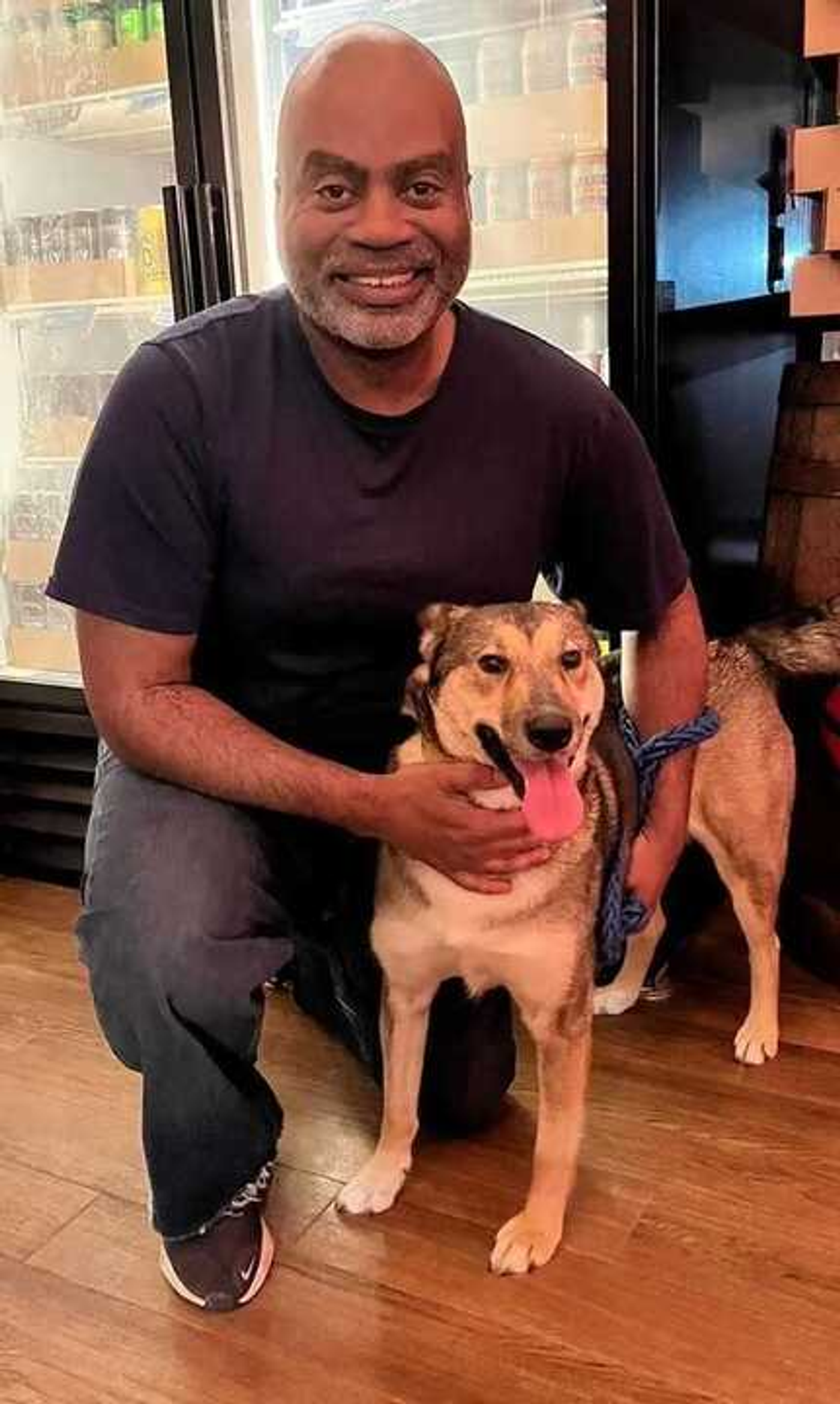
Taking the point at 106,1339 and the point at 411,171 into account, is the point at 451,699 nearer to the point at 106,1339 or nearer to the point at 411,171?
the point at 411,171

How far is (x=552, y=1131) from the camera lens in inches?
65.0

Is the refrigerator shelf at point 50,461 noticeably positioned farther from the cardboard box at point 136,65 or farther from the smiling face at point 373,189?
the smiling face at point 373,189

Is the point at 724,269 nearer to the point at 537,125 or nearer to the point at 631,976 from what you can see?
the point at 537,125

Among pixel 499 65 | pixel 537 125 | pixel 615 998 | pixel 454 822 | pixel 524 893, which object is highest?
pixel 499 65

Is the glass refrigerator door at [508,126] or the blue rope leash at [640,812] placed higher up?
the glass refrigerator door at [508,126]

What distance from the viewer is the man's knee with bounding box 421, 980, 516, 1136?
1882 millimetres

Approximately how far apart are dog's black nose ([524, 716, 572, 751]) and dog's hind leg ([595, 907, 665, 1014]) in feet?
2.93

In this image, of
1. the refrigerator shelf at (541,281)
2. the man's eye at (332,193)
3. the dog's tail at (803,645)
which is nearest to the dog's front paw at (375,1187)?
the dog's tail at (803,645)

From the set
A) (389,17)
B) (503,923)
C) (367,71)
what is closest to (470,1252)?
(503,923)

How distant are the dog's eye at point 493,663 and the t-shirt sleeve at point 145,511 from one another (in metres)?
0.37

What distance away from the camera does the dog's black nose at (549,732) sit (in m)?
1.42

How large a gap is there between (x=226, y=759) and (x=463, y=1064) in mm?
591

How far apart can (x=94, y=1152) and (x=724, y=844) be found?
1031 mm

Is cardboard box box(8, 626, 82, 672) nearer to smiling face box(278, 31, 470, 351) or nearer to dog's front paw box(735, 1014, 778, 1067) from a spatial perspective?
smiling face box(278, 31, 470, 351)
